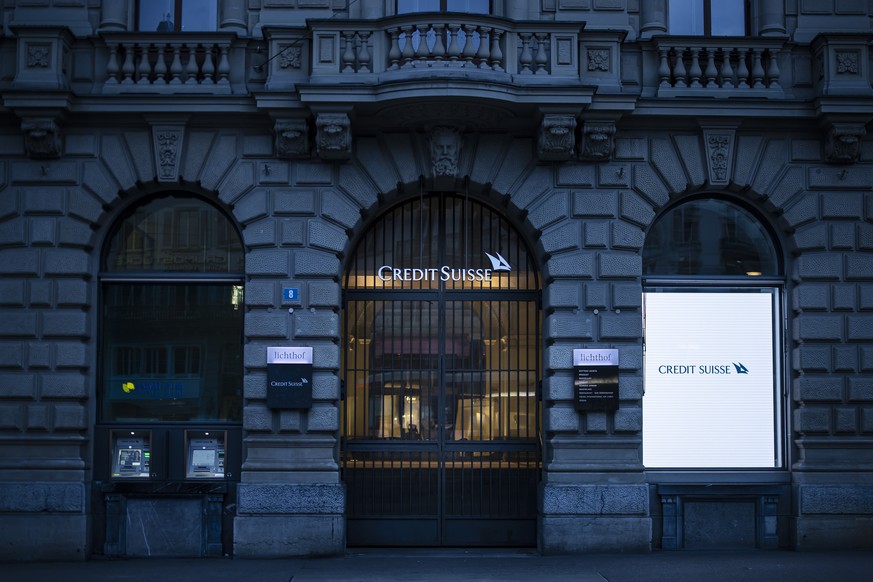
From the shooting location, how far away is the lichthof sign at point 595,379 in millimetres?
13562

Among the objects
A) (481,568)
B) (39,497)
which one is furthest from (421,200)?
(39,497)

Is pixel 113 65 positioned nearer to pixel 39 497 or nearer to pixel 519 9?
pixel 519 9

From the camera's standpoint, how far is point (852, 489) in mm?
13594

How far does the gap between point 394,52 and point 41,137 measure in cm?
483

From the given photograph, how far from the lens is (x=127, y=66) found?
45.1ft

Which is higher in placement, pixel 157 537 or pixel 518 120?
pixel 518 120

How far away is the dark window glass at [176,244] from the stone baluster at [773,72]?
25.2ft

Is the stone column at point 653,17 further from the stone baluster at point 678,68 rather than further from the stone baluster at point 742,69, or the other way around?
the stone baluster at point 742,69

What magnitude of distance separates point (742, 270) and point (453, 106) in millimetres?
4740

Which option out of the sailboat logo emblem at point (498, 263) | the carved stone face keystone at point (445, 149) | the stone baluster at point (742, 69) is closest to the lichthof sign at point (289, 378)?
the sailboat logo emblem at point (498, 263)

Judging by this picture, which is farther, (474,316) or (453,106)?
(474,316)

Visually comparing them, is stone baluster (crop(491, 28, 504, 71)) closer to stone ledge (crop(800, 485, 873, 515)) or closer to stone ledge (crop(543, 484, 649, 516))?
stone ledge (crop(543, 484, 649, 516))

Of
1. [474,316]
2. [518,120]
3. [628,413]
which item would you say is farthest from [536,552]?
[518,120]

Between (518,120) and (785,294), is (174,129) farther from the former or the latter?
(785,294)
